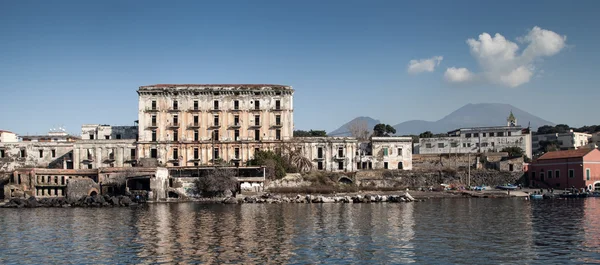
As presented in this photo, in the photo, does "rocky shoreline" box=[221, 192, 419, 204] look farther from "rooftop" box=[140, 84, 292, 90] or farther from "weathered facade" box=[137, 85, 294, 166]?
"rooftop" box=[140, 84, 292, 90]

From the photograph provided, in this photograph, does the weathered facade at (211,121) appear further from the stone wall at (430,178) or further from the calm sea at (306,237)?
the calm sea at (306,237)

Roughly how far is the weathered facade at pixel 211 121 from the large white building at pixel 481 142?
94.5ft

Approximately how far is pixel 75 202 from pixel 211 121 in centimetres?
2563

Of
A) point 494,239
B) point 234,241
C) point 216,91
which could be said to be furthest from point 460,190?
point 234,241

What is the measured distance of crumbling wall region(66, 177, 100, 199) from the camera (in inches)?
2682

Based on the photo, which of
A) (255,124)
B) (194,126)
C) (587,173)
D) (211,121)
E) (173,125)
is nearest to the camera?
(587,173)

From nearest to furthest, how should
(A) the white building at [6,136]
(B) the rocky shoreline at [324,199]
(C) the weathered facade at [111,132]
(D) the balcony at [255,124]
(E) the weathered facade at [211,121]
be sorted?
(B) the rocky shoreline at [324,199] → (E) the weathered facade at [211,121] → (D) the balcony at [255,124] → (C) the weathered facade at [111,132] → (A) the white building at [6,136]

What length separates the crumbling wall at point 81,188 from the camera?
68125 mm

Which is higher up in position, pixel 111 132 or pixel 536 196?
pixel 111 132

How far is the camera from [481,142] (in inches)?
3989

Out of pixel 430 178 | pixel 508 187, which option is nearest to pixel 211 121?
pixel 430 178

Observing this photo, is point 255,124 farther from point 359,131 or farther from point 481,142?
point 481,142

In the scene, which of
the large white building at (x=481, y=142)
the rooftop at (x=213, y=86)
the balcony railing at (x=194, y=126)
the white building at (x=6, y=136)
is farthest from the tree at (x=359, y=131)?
the white building at (x=6, y=136)

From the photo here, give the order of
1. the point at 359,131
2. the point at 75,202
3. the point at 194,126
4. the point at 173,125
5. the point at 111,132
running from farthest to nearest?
1. the point at 359,131
2. the point at 111,132
3. the point at 173,125
4. the point at 194,126
5. the point at 75,202
